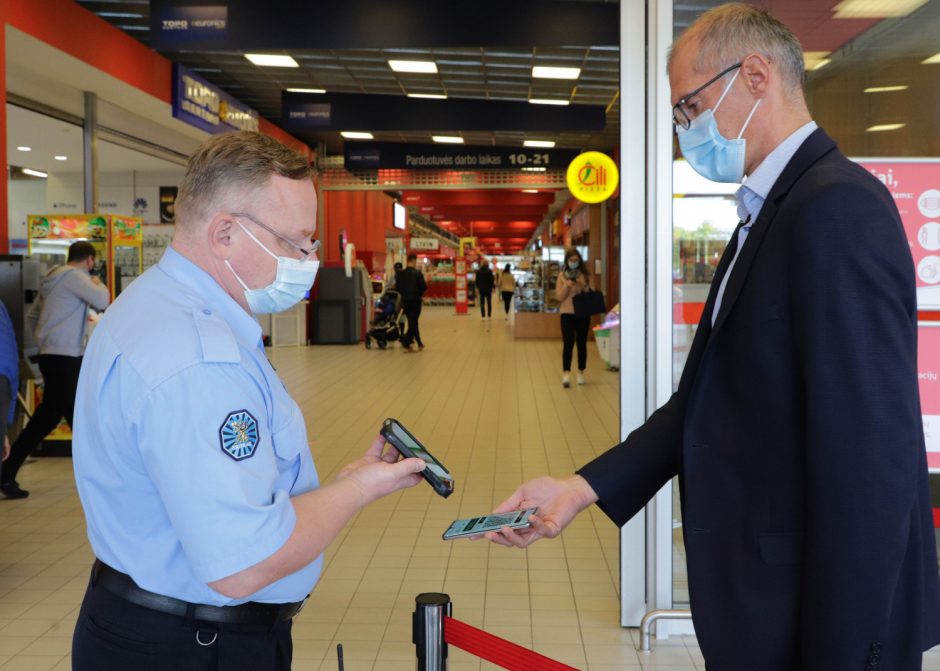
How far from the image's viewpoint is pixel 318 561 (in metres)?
1.77

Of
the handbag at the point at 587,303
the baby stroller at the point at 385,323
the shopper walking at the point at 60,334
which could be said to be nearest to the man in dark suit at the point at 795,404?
the shopper walking at the point at 60,334

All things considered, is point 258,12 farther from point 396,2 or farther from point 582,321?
point 582,321

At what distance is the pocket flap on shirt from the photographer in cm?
142

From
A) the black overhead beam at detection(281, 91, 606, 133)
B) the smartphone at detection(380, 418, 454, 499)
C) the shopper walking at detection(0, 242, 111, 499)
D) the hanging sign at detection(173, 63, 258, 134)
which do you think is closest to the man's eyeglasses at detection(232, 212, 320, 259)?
the smartphone at detection(380, 418, 454, 499)

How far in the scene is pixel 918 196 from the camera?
333 centimetres

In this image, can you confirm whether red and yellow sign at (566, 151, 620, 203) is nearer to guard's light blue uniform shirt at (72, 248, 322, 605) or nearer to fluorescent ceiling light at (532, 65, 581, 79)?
fluorescent ceiling light at (532, 65, 581, 79)

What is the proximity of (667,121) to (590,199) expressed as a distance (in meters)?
11.4

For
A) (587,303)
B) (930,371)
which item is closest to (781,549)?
(930,371)

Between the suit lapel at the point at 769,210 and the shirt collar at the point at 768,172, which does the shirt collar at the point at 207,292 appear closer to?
the suit lapel at the point at 769,210

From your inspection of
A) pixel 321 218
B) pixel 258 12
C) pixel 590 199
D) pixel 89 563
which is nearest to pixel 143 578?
pixel 89 563

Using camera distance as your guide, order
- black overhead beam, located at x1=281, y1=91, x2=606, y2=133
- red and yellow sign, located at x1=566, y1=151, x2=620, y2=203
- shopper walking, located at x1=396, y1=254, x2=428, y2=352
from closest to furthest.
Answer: black overhead beam, located at x1=281, y1=91, x2=606, y2=133 → red and yellow sign, located at x1=566, y1=151, x2=620, y2=203 → shopper walking, located at x1=396, y1=254, x2=428, y2=352

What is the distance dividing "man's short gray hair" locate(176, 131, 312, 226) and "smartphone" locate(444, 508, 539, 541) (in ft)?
2.51

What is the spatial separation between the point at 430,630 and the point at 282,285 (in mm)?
823

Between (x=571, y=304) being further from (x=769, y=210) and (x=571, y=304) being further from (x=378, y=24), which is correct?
(x=769, y=210)
